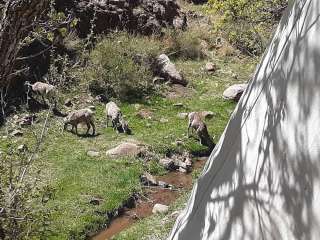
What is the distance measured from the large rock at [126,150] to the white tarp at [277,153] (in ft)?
31.0

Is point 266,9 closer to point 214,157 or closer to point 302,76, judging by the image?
point 214,157

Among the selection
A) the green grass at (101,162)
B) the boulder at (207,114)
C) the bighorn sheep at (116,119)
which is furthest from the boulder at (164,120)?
the bighorn sheep at (116,119)

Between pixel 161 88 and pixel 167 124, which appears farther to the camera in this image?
pixel 161 88

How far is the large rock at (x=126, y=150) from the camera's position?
44.1ft

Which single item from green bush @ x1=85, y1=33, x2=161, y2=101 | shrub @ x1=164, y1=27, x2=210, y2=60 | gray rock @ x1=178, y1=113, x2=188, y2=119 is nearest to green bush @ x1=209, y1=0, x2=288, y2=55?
shrub @ x1=164, y1=27, x2=210, y2=60

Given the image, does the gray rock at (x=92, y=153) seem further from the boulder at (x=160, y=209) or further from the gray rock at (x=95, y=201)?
the boulder at (x=160, y=209)

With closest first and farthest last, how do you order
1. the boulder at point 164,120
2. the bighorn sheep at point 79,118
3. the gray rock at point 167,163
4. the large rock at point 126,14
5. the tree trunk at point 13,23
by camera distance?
the tree trunk at point 13,23, the gray rock at point 167,163, the bighorn sheep at point 79,118, the boulder at point 164,120, the large rock at point 126,14

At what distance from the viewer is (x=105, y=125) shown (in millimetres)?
15406

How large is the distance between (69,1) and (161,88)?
4956 millimetres

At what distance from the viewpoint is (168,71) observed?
1891cm

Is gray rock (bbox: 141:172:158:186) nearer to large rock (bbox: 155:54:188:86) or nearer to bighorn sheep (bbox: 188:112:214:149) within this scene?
bighorn sheep (bbox: 188:112:214:149)

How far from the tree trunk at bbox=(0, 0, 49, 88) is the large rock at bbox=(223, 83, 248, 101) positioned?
45.7 feet

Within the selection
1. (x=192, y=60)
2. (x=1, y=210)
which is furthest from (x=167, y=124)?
(x=1, y=210)

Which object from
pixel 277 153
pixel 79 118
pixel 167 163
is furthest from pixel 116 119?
pixel 277 153
